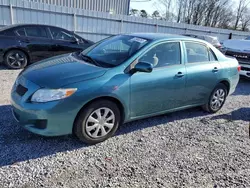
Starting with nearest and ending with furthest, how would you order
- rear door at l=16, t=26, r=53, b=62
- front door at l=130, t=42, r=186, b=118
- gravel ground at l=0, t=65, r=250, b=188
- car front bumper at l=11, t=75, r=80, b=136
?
gravel ground at l=0, t=65, r=250, b=188
car front bumper at l=11, t=75, r=80, b=136
front door at l=130, t=42, r=186, b=118
rear door at l=16, t=26, r=53, b=62

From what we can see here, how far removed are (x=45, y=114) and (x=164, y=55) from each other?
2.09 m

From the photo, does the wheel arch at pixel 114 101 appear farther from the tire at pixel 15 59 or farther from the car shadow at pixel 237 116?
the tire at pixel 15 59

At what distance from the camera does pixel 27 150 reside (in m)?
2.87

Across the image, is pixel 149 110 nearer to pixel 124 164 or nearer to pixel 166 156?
pixel 166 156

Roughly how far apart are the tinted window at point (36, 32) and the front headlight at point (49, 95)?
4956 mm

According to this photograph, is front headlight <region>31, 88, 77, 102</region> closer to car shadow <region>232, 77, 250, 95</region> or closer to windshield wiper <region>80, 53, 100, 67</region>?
windshield wiper <region>80, 53, 100, 67</region>

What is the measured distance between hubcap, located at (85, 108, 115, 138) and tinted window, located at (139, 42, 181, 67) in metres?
0.98

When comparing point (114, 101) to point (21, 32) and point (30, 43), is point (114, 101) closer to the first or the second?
point (30, 43)

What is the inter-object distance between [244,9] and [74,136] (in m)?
47.5

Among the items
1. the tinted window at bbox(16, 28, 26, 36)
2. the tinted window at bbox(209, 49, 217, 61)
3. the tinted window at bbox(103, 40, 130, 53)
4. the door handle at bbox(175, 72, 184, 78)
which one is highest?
the tinted window at bbox(16, 28, 26, 36)

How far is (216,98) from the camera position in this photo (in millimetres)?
4559

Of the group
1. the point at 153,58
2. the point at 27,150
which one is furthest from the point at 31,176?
the point at 153,58

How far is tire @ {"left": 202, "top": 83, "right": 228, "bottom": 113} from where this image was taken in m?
4.46

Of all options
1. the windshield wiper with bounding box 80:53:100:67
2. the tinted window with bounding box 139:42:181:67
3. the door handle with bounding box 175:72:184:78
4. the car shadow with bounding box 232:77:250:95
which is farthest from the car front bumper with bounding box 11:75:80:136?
the car shadow with bounding box 232:77:250:95
